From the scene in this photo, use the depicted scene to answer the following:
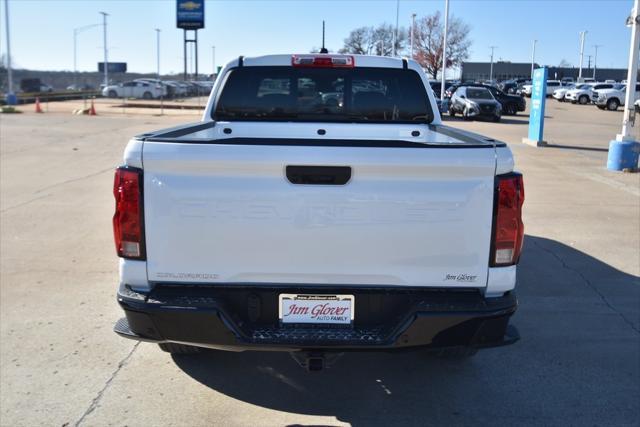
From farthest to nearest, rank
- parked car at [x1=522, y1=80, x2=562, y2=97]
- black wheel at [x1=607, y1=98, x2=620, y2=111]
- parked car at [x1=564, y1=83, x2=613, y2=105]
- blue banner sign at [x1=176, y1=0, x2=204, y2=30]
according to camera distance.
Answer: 1. blue banner sign at [x1=176, y1=0, x2=204, y2=30]
2. parked car at [x1=522, y1=80, x2=562, y2=97]
3. parked car at [x1=564, y1=83, x2=613, y2=105]
4. black wheel at [x1=607, y1=98, x2=620, y2=111]

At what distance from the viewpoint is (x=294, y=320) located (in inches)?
128

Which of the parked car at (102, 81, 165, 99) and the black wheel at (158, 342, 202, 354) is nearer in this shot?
the black wheel at (158, 342, 202, 354)

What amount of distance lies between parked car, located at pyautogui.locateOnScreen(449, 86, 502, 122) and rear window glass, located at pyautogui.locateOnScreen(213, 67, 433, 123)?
83.8ft

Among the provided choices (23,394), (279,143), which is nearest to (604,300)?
(279,143)

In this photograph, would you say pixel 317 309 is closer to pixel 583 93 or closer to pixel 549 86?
pixel 583 93

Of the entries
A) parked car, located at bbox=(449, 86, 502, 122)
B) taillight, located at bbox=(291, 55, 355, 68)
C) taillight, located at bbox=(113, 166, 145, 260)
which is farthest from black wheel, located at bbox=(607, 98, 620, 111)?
taillight, located at bbox=(113, 166, 145, 260)

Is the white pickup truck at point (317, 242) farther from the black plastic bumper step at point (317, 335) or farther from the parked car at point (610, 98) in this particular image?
the parked car at point (610, 98)

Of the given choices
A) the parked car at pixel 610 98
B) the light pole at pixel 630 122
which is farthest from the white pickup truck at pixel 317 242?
the parked car at pixel 610 98

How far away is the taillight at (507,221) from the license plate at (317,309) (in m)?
0.77

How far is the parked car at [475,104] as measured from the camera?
29.8 meters

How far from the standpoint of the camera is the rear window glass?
5211 mm

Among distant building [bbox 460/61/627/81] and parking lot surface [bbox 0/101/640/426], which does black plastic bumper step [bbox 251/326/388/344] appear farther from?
distant building [bbox 460/61/627/81]

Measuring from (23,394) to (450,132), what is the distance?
3.32m

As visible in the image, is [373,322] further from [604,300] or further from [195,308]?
[604,300]
